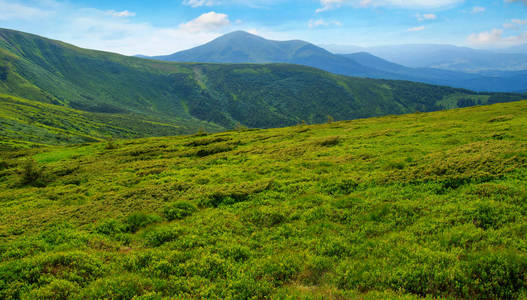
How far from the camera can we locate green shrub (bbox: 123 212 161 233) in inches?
492

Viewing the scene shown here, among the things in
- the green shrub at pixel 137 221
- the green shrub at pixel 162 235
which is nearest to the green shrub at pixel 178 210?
the green shrub at pixel 137 221

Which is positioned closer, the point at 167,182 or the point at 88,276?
the point at 88,276

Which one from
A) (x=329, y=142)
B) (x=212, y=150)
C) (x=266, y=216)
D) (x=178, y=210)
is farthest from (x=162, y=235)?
(x=329, y=142)

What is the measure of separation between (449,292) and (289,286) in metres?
4.29

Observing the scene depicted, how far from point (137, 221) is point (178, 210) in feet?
6.71

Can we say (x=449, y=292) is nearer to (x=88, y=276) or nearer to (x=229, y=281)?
(x=229, y=281)

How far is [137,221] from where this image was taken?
12.8 metres

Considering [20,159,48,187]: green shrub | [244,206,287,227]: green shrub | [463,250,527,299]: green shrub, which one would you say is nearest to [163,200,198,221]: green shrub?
[244,206,287,227]: green shrub

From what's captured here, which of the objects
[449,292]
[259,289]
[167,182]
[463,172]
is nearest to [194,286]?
[259,289]

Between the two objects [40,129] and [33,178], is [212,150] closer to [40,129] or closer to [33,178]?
[33,178]

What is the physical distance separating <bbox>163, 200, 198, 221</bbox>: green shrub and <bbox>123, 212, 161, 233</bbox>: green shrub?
0.67m

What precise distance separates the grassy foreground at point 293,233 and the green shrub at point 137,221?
2.2 inches

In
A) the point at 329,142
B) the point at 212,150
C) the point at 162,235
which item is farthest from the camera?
the point at 212,150

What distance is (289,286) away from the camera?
759 centimetres
